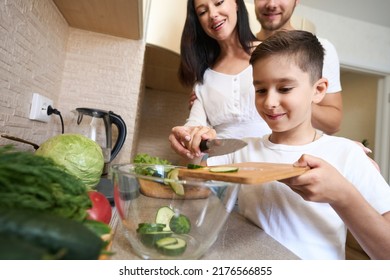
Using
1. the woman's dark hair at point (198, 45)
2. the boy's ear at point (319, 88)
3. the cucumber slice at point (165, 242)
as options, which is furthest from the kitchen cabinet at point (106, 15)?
the cucumber slice at point (165, 242)

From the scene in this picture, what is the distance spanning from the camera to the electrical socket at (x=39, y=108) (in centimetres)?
67

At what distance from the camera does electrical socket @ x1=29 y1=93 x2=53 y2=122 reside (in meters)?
0.67

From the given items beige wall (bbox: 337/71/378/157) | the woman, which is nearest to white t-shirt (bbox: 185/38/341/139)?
the woman

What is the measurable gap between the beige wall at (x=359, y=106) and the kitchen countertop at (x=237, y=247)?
3.00m

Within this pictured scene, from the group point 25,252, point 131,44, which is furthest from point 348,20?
point 25,252

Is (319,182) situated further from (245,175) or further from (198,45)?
(198,45)

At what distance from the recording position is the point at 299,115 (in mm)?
589

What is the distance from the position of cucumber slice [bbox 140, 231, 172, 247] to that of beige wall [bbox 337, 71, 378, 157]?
3.20m

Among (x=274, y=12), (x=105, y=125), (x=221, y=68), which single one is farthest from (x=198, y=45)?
(x=105, y=125)

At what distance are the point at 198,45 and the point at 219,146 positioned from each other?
1.97 feet

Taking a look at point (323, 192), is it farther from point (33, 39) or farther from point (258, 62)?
point (33, 39)

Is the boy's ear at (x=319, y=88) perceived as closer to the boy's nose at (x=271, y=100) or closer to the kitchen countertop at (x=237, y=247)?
the boy's nose at (x=271, y=100)

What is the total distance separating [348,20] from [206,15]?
2.05 meters

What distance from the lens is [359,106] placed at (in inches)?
121
